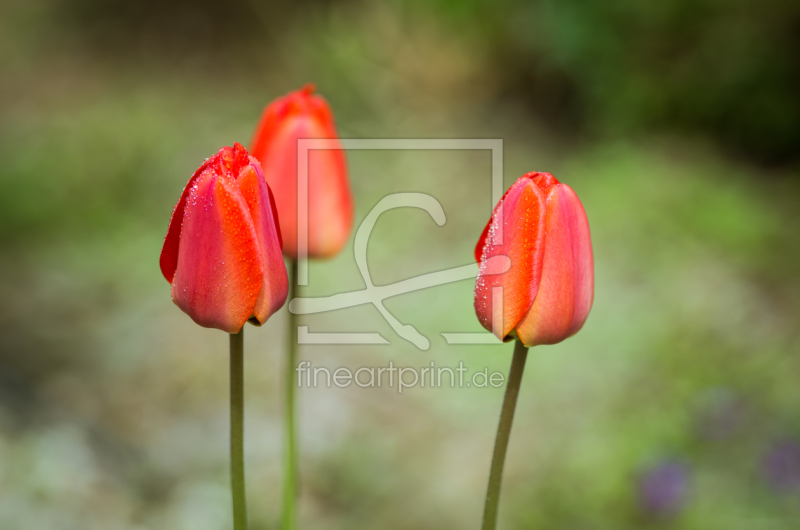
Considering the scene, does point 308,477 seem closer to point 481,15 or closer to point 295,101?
point 295,101

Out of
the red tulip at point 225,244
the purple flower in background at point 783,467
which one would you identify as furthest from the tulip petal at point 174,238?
the purple flower in background at point 783,467

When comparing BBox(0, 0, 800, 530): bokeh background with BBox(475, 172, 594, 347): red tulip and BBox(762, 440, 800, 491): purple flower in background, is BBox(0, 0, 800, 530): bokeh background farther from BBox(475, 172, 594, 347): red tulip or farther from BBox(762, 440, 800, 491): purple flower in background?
BBox(475, 172, 594, 347): red tulip

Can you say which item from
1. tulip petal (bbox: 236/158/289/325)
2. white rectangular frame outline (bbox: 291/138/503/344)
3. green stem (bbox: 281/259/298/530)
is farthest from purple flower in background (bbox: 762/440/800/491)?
tulip petal (bbox: 236/158/289/325)

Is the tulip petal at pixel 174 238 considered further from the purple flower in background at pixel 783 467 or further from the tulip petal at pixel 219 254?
the purple flower in background at pixel 783 467

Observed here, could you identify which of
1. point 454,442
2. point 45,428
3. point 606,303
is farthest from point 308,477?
point 606,303

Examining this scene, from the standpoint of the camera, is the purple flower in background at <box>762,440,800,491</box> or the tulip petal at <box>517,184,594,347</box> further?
the purple flower in background at <box>762,440,800,491</box>

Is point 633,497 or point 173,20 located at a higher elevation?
point 173,20
